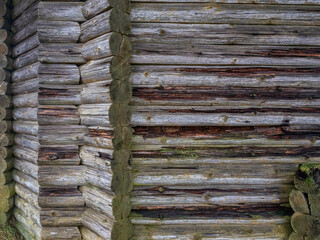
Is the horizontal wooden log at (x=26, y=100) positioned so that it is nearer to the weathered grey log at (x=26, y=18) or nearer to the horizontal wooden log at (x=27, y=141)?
the horizontal wooden log at (x=27, y=141)

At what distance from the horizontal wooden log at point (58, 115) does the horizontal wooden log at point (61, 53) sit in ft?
1.72

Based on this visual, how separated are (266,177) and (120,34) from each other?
2277 millimetres

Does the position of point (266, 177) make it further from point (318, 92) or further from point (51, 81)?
point (51, 81)

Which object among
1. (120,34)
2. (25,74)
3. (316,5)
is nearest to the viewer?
(120,34)

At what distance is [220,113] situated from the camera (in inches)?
112

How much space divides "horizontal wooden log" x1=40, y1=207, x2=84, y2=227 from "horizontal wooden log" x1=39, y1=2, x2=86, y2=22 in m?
2.19

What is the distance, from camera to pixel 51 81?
9.43 feet

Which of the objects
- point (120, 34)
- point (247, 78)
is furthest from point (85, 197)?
point (247, 78)

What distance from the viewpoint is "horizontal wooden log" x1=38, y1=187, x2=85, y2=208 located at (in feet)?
9.61

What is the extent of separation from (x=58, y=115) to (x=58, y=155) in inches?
18.1

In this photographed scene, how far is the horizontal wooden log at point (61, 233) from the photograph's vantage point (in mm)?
2930

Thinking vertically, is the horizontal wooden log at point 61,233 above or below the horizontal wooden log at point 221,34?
below

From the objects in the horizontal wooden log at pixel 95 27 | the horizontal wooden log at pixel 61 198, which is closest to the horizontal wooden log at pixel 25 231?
the horizontal wooden log at pixel 61 198

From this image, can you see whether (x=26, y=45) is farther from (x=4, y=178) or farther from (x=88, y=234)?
(x=88, y=234)
